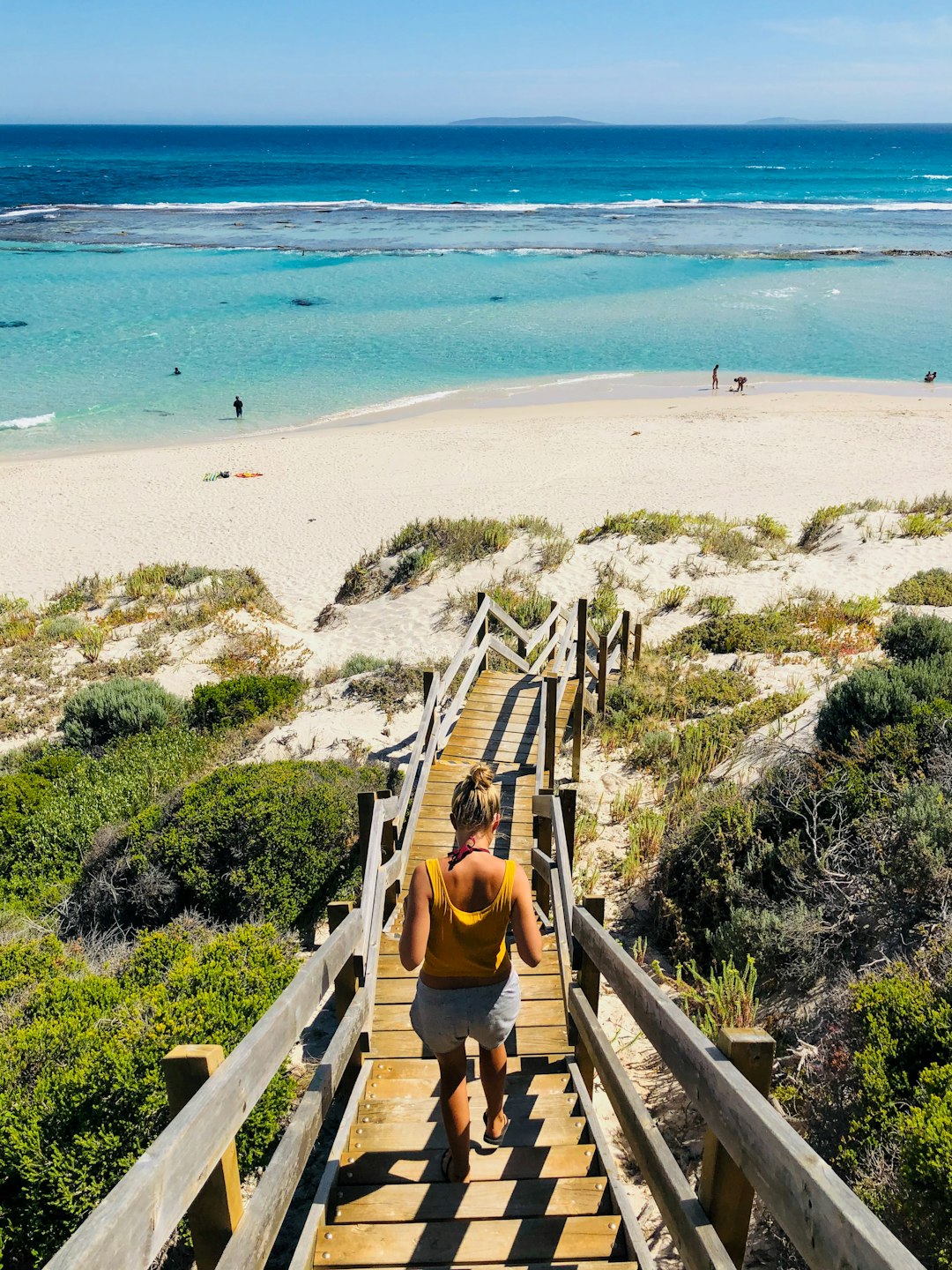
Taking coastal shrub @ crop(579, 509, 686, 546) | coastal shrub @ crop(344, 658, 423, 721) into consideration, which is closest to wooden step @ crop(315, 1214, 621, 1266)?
coastal shrub @ crop(344, 658, 423, 721)

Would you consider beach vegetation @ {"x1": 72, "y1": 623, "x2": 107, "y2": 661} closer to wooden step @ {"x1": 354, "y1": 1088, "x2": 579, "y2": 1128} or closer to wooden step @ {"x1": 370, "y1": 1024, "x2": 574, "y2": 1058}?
wooden step @ {"x1": 370, "y1": 1024, "x2": 574, "y2": 1058}

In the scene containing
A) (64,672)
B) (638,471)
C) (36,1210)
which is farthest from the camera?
(638,471)

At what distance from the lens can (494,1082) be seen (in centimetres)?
377

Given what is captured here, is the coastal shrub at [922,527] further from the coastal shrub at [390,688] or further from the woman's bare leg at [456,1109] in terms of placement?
the woman's bare leg at [456,1109]

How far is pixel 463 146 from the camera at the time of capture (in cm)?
18375

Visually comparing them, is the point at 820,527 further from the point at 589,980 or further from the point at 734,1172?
the point at 734,1172

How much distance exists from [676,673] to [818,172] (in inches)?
5734

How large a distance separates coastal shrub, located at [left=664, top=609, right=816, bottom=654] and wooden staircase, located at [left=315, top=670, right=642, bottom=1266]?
795 cm

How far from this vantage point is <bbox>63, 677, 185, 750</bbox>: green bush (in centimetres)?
1252

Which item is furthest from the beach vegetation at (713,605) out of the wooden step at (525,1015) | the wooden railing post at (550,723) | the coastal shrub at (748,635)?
the wooden step at (525,1015)

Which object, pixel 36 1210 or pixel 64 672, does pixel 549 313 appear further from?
pixel 36 1210

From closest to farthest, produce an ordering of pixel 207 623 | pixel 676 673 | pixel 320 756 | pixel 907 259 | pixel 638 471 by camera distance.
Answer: pixel 320 756 < pixel 676 673 < pixel 207 623 < pixel 638 471 < pixel 907 259

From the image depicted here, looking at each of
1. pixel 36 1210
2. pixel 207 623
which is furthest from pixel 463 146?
pixel 36 1210

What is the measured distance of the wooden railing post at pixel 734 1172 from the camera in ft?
8.00
